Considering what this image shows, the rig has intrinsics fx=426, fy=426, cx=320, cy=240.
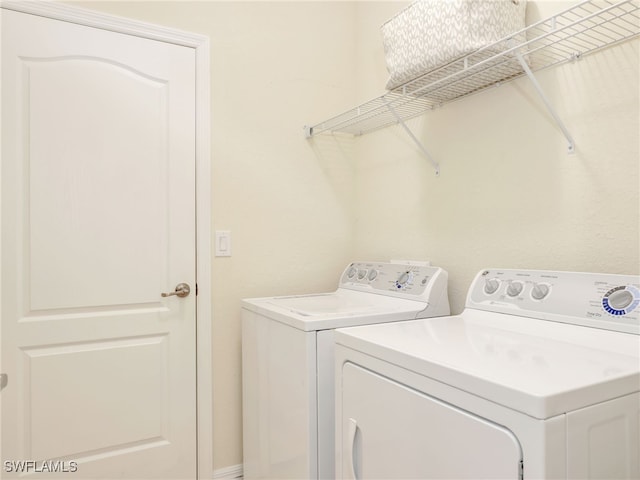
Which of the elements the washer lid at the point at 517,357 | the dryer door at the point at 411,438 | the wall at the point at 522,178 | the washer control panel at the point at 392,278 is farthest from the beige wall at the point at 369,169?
the dryer door at the point at 411,438

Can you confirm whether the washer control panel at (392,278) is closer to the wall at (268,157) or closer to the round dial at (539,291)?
the wall at (268,157)

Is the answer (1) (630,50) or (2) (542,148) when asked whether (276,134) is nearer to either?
(2) (542,148)

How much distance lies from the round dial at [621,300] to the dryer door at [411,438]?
535mm

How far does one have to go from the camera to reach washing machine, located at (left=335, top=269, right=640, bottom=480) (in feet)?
2.43

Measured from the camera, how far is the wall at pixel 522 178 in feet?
4.00

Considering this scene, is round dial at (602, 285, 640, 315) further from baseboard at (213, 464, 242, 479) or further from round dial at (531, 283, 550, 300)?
baseboard at (213, 464, 242, 479)

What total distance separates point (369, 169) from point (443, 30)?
957 millimetres

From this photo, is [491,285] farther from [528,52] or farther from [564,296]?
[528,52]

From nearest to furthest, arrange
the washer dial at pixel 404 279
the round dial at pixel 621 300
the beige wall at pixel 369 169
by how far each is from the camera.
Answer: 1. the round dial at pixel 621 300
2. the beige wall at pixel 369 169
3. the washer dial at pixel 404 279

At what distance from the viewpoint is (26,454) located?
1601mm

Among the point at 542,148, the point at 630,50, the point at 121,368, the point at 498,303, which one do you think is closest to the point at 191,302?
the point at 121,368

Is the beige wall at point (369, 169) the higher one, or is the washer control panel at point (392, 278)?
the beige wall at point (369, 169)

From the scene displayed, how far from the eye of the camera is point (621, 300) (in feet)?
3.53

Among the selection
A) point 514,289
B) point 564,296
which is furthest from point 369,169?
point 564,296
